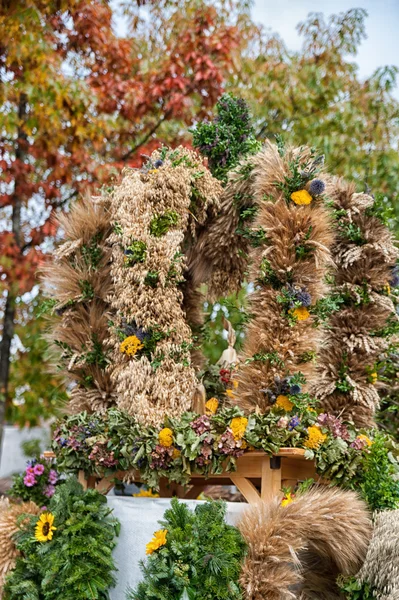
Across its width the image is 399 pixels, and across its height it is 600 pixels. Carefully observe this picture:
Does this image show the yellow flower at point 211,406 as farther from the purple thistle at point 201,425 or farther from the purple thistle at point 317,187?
the purple thistle at point 317,187

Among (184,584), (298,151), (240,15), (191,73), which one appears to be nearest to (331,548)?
(184,584)

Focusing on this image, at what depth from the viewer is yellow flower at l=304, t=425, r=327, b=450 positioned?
4.11 meters

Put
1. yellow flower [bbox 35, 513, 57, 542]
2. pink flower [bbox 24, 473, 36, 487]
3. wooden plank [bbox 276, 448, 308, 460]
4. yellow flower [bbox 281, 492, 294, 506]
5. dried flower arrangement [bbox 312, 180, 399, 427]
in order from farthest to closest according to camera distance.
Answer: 1. pink flower [bbox 24, 473, 36, 487]
2. dried flower arrangement [bbox 312, 180, 399, 427]
3. yellow flower [bbox 35, 513, 57, 542]
4. wooden plank [bbox 276, 448, 308, 460]
5. yellow flower [bbox 281, 492, 294, 506]

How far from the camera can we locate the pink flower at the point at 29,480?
5211 mm

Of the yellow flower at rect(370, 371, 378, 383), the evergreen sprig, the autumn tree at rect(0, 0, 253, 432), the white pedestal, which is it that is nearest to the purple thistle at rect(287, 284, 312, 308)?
the yellow flower at rect(370, 371, 378, 383)

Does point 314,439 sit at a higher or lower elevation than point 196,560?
higher

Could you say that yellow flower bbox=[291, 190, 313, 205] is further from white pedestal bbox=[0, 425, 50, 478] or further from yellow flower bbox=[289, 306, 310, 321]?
white pedestal bbox=[0, 425, 50, 478]

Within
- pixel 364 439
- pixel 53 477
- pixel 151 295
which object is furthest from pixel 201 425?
pixel 53 477

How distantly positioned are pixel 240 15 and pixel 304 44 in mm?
885

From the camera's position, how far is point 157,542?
3.96 metres

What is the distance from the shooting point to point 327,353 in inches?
198

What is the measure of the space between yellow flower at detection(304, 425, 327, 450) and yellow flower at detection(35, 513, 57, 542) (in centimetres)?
155

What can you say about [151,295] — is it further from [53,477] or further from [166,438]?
[53,477]

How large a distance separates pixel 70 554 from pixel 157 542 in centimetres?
53
